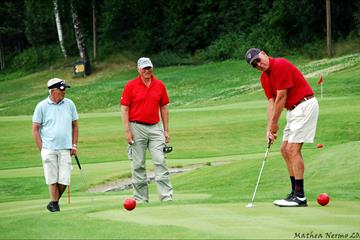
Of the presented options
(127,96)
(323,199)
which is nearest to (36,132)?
(127,96)

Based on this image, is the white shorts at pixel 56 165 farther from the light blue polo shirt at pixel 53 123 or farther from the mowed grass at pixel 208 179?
the mowed grass at pixel 208 179

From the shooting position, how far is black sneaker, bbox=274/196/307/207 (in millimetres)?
11180

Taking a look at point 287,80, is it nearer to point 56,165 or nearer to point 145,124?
point 145,124

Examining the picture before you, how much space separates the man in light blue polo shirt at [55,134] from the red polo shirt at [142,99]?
983mm

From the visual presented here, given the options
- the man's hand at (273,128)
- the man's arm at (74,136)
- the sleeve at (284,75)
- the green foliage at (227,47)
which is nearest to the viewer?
the sleeve at (284,75)

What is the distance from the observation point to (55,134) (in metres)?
13.9

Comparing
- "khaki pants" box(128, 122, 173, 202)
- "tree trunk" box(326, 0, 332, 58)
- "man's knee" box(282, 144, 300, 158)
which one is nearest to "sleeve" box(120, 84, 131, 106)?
"khaki pants" box(128, 122, 173, 202)

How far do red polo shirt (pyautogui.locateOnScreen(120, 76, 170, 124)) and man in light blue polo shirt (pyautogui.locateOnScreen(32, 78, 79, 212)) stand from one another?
98 cm

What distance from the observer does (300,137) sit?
469 inches

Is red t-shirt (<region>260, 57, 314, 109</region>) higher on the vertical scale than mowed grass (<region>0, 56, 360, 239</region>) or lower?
higher

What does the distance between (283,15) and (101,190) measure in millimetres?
47472

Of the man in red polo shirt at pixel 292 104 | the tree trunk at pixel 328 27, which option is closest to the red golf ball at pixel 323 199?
the man in red polo shirt at pixel 292 104

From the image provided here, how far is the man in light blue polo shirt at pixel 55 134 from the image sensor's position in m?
13.9

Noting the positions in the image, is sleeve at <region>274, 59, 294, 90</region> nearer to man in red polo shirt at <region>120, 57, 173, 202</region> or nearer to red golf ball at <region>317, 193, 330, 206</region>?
red golf ball at <region>317, 193, 330, 206</region>
